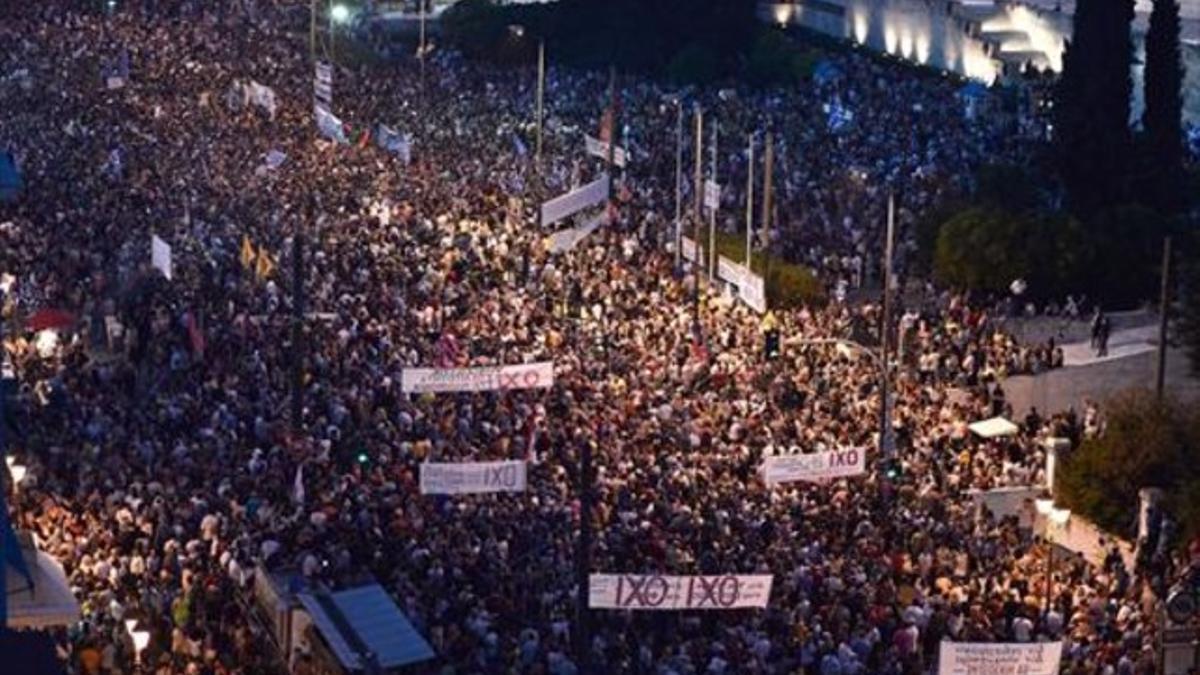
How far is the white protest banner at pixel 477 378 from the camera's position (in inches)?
1471

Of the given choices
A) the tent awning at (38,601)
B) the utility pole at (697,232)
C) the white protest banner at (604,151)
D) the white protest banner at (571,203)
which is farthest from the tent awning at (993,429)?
the tent awning at (38,601)

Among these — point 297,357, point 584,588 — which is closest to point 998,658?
point 584,588

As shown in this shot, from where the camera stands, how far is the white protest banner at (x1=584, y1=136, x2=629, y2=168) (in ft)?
196

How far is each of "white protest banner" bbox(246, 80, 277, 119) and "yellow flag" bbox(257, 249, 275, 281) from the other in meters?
22.6

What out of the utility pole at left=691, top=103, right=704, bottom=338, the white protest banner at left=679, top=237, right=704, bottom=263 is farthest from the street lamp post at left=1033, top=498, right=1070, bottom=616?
the white protest banner at left=679, top=237, right=704, bottom=263

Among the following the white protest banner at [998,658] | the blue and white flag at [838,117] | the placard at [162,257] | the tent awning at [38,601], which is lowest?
the blue and white flag at [838,117]

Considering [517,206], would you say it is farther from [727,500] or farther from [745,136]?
[727,500]

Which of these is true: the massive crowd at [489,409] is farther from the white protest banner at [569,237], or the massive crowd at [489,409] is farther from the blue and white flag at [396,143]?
the blue and white flag at [396,143]

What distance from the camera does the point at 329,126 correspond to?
2463 inches

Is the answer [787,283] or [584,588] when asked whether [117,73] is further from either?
[584,588]

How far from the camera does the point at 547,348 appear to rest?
4356 centimetres

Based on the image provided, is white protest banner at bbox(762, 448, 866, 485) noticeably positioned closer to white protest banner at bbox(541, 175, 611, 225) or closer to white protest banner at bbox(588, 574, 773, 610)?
white protest banner at bbox(588, 574, 773, 610)

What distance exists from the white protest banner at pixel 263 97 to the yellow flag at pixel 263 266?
22.6 metres

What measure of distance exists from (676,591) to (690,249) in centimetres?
2354
